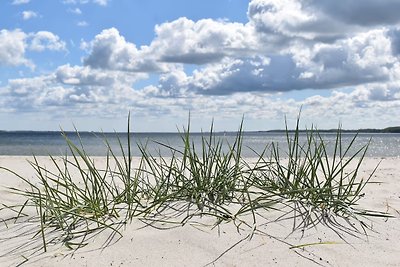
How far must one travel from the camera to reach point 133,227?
2.74 m

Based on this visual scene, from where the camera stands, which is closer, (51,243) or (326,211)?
(51,243)

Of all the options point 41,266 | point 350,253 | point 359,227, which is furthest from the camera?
point 359,227

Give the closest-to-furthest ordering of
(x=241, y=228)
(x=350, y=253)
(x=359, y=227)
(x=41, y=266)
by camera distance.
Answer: (x=41, y=266)
(x=350, y=253)
(x=241, y=228)
(x=359, y=227)

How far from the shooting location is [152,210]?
2951 mm

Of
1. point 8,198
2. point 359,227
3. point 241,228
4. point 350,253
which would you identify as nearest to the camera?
point 350,253

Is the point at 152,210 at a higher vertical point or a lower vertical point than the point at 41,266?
higher

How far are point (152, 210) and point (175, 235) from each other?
0.39 m

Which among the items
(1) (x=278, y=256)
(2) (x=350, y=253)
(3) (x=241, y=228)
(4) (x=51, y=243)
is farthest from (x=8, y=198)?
(2) (x=350, y=253)

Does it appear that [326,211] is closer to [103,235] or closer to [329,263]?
[329,263]

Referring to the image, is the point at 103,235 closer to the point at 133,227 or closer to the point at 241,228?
the point at 133,227

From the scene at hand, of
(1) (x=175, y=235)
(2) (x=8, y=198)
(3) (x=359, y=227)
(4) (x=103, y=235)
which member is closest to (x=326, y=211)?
(3) (x=359, y=227)

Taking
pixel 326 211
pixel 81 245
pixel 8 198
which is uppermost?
pixel 326 211

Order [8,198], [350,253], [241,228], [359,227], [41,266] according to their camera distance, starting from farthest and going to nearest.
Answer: [8,198] → [359,227] → [241,228] → [350,253] → [41,266]

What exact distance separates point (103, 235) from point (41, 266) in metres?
0.41
